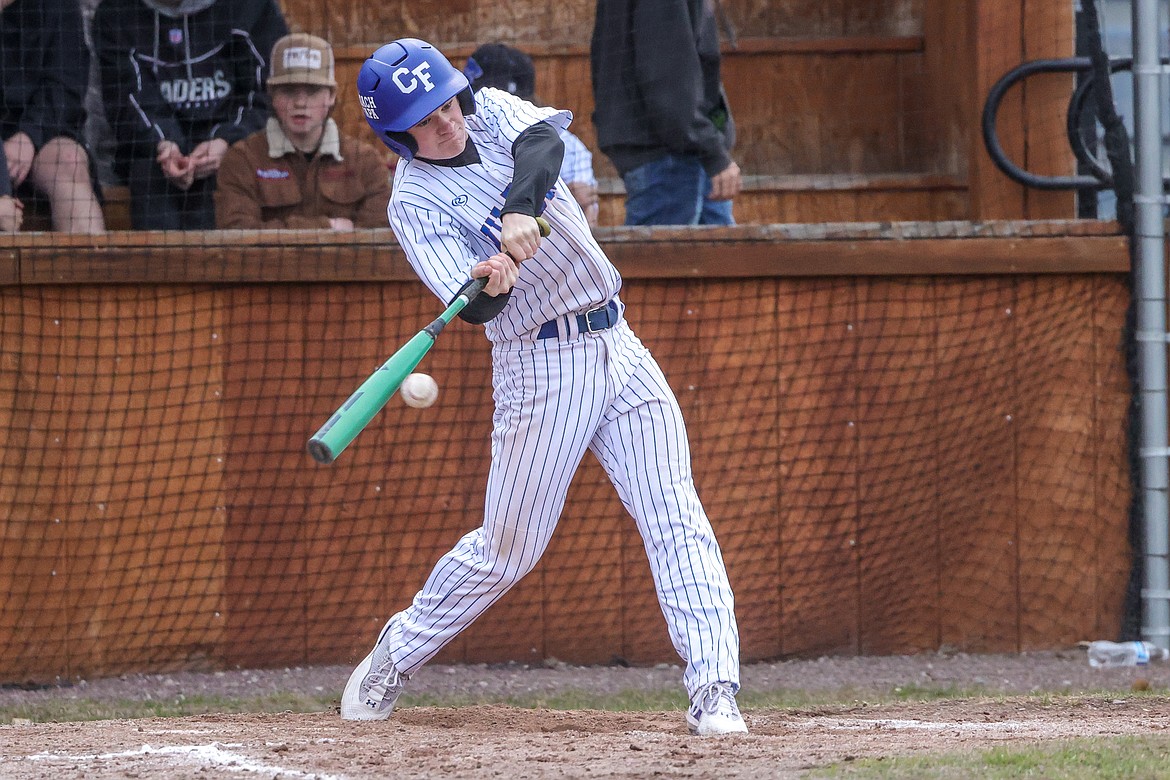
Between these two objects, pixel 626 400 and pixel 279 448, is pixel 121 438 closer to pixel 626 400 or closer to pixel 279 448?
pixel 279 448

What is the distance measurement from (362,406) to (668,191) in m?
2.83

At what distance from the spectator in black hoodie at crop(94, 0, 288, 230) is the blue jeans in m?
1.70

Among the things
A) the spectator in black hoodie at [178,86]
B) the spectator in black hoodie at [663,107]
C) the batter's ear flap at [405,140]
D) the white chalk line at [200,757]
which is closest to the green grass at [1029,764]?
the white chalk line at [200,757]

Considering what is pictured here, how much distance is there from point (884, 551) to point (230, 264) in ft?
9.47

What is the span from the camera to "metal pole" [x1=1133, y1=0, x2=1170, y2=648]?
6.39m

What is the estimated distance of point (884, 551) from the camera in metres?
6.40

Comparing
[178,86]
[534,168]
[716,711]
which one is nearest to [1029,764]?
[716,711]

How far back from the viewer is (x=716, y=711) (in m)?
4.20

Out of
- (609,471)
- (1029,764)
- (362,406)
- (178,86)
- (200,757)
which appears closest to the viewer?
(1029,764)

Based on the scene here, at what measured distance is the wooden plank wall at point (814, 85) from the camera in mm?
7793

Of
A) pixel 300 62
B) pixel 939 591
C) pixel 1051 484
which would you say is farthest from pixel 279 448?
pixel 1051 484

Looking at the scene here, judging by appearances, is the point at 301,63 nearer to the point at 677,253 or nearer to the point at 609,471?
the point at 677,253

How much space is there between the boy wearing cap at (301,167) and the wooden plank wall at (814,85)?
1.35 meters

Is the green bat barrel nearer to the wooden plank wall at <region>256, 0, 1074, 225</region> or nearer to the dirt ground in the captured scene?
the dirt ground
